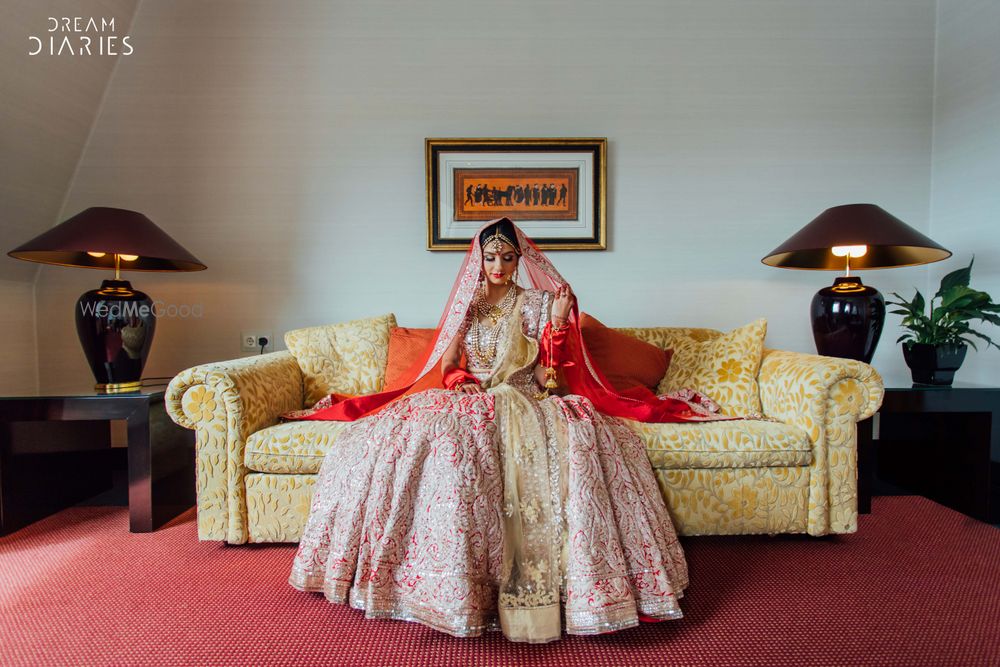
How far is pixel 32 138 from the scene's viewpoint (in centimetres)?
250

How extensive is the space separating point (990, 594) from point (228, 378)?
280 cm

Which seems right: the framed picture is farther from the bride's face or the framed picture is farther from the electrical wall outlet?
the electrical wall outlet

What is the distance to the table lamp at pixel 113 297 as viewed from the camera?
213 centimetres

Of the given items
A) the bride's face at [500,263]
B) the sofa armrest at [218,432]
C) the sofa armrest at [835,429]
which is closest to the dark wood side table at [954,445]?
the sofa armrest at [835,429]

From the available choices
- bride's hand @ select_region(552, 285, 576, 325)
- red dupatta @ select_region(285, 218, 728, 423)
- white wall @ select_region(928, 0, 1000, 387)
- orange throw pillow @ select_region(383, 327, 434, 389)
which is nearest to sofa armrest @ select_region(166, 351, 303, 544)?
red dupatta @ select_region(285, 218, 728, 423)

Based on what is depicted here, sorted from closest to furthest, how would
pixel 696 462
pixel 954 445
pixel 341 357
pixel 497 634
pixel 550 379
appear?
1. pixel 497 634
2. pixel 696 462
3. pixel 550 379
4. pixel 954 445
5. pixel 341 357

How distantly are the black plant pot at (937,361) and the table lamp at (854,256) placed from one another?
0.19 meters

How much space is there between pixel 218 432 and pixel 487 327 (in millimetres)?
1152

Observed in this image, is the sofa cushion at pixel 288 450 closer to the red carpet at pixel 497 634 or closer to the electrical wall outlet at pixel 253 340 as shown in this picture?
the red carpet at pixel 497 634

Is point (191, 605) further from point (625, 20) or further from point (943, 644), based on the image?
point (625, 20)

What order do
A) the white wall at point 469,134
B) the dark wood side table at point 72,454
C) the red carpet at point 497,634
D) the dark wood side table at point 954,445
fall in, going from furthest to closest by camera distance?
1. the white wall at point 469,134
2. the dark wood side table at point 954,445
3. the dark wood side table at point 72,454
4. the red carpet at point 497,634

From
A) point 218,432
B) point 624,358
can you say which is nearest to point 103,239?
point 218,432

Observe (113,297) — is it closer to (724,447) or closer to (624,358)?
(624,358)

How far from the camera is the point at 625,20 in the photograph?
2850mm
